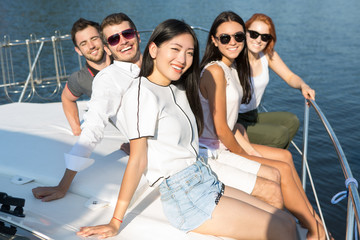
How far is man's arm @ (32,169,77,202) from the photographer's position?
2121 millimetres

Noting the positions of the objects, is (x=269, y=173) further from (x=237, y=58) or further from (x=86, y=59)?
(x=86, y=59)

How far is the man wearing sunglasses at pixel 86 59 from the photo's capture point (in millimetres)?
2863

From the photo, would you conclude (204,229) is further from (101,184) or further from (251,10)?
(251,10)

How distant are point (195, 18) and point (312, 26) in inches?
186

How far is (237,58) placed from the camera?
298cm

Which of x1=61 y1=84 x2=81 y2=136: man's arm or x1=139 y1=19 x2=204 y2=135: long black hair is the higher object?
x1=139 y1=19 x2=204 y2=135: long black hair

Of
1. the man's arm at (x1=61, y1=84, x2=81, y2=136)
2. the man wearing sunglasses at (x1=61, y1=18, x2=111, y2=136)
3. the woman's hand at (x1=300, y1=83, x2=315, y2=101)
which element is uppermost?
the man wearing sunglasses at (x1=61, y1=18, x2=111, y2=136)

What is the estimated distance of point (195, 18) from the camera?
638 inches

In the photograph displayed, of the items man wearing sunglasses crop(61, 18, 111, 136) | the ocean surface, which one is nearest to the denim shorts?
man wearing sunglasses crop(61, 18, 111, 136)

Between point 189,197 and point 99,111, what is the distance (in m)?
0.73

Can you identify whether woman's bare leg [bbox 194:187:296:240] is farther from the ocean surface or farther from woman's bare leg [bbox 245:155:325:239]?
the ocean surface

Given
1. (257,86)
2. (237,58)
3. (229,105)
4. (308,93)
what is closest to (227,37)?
(237,58)

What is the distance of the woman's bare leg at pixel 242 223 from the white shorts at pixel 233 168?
35 centimetres

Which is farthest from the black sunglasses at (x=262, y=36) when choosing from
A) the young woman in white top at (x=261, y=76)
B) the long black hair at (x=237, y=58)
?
the long black hair at (x=237, y=58)
